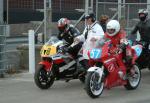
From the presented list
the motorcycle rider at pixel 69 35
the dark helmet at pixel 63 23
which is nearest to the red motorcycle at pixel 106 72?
the motorcycle rider at pixel 69 35

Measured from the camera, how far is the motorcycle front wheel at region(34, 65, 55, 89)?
11.8 meters

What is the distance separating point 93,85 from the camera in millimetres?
10852

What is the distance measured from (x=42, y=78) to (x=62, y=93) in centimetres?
61

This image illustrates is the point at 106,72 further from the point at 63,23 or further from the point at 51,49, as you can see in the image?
the point at 63,23

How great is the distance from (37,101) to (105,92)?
1.72 meters

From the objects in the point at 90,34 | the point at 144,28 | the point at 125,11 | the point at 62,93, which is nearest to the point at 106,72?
the point at 62,93

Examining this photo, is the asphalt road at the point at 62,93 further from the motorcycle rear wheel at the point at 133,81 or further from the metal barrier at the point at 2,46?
the metal barrier at the point at 2,46

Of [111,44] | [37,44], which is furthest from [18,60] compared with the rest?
[111,44]

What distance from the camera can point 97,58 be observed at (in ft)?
36.1

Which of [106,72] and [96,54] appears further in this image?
[106,72]

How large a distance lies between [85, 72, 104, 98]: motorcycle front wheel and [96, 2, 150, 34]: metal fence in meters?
6.69

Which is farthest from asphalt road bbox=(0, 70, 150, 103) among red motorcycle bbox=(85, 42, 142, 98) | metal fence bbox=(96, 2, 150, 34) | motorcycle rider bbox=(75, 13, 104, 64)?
metal fence bbox=(96, 2, 150, 34)

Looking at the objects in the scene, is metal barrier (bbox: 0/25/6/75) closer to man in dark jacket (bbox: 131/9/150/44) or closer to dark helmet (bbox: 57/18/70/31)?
dark helmet (bbox: 57/18/70/31)

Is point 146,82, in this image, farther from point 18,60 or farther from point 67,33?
point 18,60
